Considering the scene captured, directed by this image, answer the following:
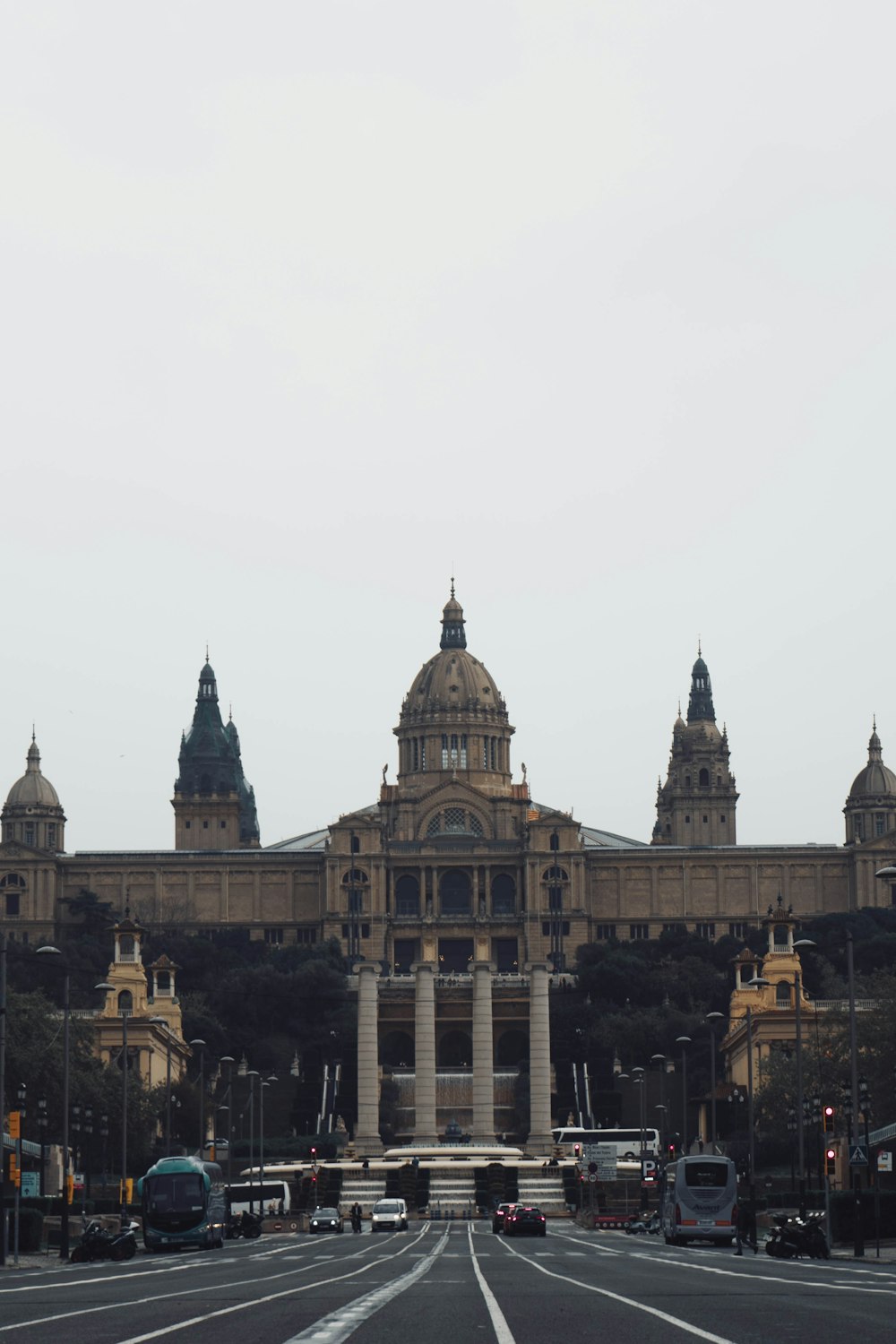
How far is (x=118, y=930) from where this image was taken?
174250 millimetres

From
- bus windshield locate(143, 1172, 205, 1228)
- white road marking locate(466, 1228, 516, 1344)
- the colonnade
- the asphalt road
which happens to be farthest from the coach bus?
the colonnade

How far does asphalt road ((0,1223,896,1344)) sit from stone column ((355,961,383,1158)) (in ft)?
401

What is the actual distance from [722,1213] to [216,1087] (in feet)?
362

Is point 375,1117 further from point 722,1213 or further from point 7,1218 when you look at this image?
point 7,1218

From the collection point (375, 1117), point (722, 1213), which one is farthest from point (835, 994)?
point (722, 1213)

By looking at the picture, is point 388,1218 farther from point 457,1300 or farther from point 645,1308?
point 645,1308

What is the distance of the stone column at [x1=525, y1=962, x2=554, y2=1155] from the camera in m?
187

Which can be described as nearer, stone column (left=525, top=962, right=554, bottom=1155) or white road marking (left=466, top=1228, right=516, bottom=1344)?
white road marking (left=466, top=1228, right=516, bottom=1344)

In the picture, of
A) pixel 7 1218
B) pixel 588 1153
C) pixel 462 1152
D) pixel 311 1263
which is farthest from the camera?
pixel 462 1152

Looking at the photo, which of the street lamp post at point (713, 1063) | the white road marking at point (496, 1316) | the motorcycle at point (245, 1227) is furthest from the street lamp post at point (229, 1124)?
the white road marking at point (496, 1316)

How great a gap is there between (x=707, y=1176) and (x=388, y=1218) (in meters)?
40.2

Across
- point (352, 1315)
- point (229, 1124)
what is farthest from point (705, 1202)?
point (229, 1124)

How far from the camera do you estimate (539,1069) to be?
194 meters

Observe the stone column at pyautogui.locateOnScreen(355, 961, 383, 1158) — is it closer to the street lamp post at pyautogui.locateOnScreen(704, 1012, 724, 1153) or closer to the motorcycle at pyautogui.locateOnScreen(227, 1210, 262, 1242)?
the street lamp post at pyautogui.locateOnScreen(704, 1012, 724, 1153)
